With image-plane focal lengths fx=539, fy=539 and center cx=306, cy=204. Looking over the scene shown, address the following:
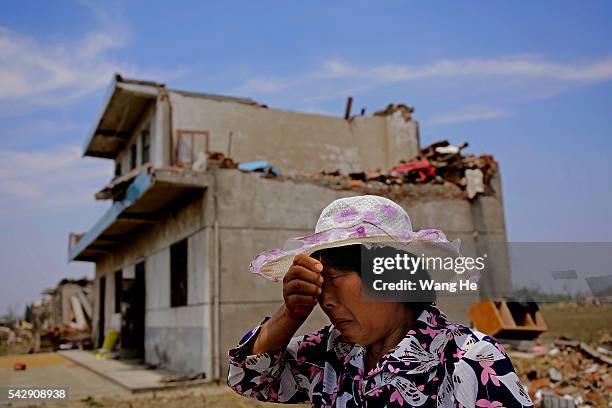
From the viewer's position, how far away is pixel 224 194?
8.88 meters

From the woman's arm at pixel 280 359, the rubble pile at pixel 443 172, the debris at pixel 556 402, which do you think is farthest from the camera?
the rubble pile at pixel 443 172

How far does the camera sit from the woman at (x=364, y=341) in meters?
1.14

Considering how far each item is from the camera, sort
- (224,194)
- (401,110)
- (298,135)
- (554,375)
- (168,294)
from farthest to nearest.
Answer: (401,110)
(298,135)
(168,294)
(224,194)
(554,375)

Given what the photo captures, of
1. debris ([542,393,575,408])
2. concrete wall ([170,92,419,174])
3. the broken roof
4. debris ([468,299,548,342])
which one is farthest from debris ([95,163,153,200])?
debris ([542,393,575,408])

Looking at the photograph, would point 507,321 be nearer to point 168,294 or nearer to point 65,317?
point 168,294

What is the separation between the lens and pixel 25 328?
90.8ft

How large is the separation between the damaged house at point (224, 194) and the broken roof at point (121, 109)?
3cm

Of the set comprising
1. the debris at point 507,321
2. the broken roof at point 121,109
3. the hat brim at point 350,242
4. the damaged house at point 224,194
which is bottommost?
the debris at point 507,321

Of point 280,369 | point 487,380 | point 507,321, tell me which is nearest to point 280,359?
point 280,369

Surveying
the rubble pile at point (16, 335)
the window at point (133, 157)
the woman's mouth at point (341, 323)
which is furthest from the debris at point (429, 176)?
the rubble pile at point (16, 335)

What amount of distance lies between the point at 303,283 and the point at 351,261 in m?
0.12

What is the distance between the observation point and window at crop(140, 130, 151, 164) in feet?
43.7

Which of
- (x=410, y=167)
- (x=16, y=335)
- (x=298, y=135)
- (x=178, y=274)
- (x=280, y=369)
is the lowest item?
(x=16, y=335)

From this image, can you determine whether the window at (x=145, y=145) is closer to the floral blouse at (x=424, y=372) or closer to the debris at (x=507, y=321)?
the debris at (x=507, y=321)
